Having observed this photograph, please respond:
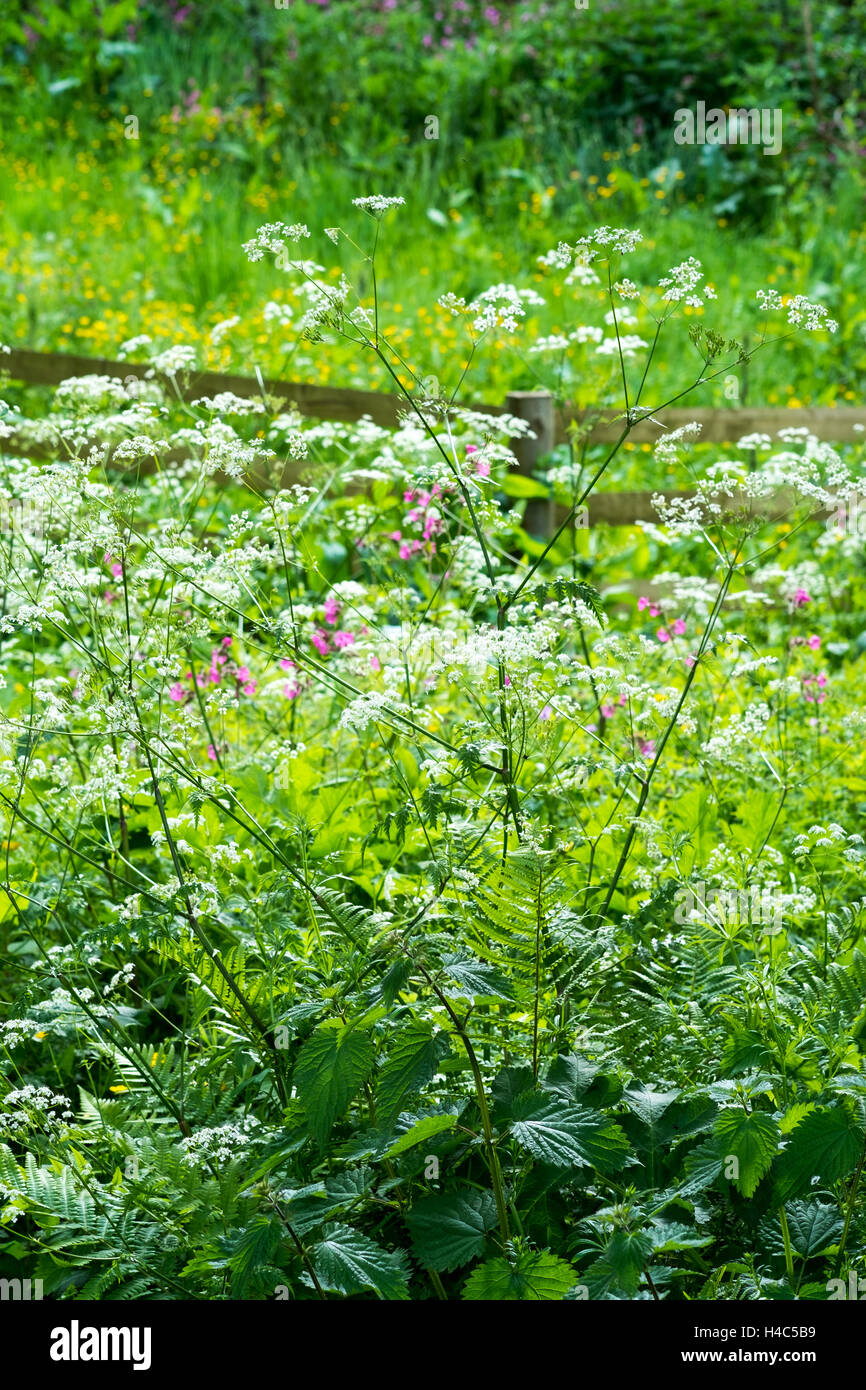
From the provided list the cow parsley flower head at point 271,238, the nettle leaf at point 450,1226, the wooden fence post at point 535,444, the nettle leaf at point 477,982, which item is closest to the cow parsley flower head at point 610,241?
the cow parsley flower head at point 271,238

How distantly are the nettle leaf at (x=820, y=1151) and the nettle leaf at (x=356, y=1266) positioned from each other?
0.57 meters

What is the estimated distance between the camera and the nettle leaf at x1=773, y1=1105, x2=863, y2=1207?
76.0 inches

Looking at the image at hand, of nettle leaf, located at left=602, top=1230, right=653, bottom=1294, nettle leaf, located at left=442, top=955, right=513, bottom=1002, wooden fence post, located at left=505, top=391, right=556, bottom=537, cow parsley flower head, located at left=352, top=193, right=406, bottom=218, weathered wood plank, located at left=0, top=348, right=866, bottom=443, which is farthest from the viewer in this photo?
weathered wood plank, located at left=0, top=348, right=866, bottom=443

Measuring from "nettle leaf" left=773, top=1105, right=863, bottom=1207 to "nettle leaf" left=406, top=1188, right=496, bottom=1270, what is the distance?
44cm

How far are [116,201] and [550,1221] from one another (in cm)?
845

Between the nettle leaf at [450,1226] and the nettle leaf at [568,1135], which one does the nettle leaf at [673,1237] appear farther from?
the nettle leaf at [450,1226]

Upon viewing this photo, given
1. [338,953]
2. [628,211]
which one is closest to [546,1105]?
[338,953]

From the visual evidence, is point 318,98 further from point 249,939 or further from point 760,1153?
point 760,1153

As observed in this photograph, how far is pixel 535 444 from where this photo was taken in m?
5.30

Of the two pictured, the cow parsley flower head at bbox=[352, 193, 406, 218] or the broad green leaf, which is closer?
the broad green leaf

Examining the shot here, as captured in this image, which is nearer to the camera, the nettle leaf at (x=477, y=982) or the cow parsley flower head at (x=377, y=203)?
the nettle leaf at (x=477, y=982)

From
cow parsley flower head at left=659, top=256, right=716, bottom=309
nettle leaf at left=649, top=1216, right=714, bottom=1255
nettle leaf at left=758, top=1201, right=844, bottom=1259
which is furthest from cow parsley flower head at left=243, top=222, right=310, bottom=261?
nettle leaf at left=758, top=1201, right=844, bottom=1259

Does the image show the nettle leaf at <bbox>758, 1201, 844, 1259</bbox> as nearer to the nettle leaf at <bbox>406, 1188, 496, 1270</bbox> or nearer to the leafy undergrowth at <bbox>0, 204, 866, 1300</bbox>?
the leafy undergrowth at <bbox>0, 204, 866, 1300</bbox>

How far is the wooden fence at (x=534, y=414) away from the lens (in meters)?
5.28
